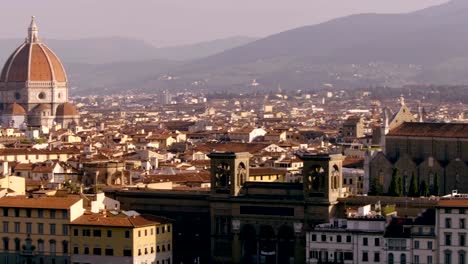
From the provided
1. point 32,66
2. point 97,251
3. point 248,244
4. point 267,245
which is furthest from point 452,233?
point 32,66

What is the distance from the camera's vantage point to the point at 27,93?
18788 centimetres

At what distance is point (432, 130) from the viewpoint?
3420 inches

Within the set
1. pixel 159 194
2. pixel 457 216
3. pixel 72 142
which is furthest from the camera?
pixel 72 142

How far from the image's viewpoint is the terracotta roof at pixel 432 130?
282ft

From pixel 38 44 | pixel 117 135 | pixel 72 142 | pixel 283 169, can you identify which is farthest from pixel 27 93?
pixel 283 169

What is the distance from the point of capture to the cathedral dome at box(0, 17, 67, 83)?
18850 cm

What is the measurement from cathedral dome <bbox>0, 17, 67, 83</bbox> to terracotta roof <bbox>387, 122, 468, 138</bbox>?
104 metres

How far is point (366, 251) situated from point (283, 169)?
34.1m

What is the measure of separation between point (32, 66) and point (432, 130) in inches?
4250

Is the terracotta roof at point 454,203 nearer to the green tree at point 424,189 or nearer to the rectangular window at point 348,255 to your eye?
the rectangular window at point 348,255

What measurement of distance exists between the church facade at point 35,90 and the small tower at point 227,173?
115 m

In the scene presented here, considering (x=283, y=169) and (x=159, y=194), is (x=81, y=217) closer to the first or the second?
(x=159, y=194)

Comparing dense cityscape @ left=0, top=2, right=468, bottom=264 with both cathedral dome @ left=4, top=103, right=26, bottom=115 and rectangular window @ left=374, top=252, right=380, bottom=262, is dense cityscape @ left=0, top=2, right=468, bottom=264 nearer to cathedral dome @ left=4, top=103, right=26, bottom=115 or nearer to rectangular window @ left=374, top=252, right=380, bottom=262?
rectangular window @ left=374, top=252, right=380, bottom=262

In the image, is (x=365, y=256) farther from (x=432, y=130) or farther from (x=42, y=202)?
(x=432, y=130)
